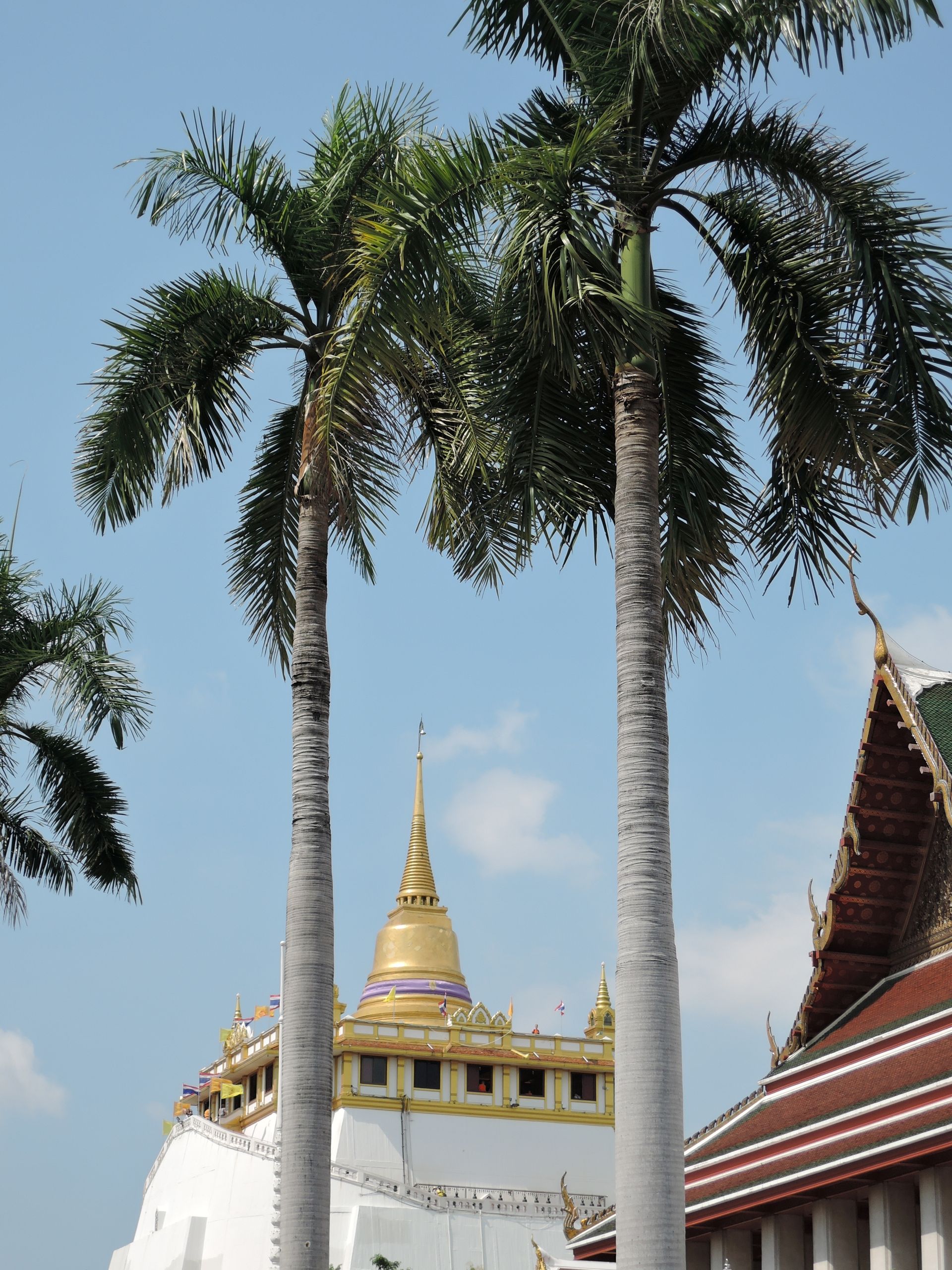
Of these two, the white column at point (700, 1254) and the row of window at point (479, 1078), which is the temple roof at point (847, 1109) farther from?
the row of window at point (479, 1078)

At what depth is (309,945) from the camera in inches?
568

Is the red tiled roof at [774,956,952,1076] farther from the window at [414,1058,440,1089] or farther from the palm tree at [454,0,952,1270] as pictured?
the window at [414,1058,440,1089]

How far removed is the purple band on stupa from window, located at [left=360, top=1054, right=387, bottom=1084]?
566cm

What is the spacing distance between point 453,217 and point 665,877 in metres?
4.99

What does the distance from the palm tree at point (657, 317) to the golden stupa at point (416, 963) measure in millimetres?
43638

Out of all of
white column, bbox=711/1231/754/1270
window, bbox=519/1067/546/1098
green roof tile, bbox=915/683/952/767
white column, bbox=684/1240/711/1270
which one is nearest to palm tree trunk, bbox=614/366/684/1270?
green roof tile, bbox=915/683/952/767

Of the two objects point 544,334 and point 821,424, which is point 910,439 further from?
point 544,334

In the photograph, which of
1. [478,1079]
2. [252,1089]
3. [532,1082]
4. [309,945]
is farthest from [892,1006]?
[252,1089]

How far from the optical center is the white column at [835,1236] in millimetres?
16578

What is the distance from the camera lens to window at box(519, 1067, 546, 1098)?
5275cm

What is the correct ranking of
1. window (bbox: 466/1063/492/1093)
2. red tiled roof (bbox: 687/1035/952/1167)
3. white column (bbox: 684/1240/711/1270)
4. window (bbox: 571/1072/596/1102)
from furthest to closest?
window (bbox: 571/1072/596/1102)
window (bbox: 466/1063/492/1093)
white column (bbox: 684/1240/711/1270)
red tiled roof (bbox: 687/1035/952/1167)

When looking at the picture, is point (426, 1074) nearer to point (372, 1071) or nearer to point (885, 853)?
point (372, 1071)

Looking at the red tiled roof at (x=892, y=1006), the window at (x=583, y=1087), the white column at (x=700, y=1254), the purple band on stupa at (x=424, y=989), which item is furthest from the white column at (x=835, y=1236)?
the purple band on stupa at (x=424, y=989)

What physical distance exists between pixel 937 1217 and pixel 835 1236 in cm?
175
